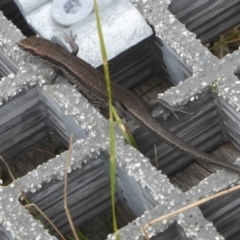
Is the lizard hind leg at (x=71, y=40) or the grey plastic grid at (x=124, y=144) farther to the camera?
the lizard hind leg at (x=71, y=40)

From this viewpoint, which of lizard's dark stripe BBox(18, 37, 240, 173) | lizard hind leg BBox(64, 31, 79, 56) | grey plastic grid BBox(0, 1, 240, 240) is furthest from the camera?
lizard hind leg BBox(64, 31, 79, 56)

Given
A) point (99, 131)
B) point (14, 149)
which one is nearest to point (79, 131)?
point (99, 131)

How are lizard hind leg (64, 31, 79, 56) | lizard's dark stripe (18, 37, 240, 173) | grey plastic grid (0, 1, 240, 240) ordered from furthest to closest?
lizard hind leg (64, 31, 79, 56) → lizard's dark stripe (18, 37, 240, 173) → grey plastic grid (0, 1, 240, 240)

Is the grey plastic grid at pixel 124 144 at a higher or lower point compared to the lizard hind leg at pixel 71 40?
lower

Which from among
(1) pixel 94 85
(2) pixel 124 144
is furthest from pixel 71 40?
(2) pixel 124 144

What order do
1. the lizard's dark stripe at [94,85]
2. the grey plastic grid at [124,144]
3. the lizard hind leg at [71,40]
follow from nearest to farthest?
the grey plastic grid at [124,144] < the lizard's dark stripe at [94,85] < the lizard hind leg at [71,40]
